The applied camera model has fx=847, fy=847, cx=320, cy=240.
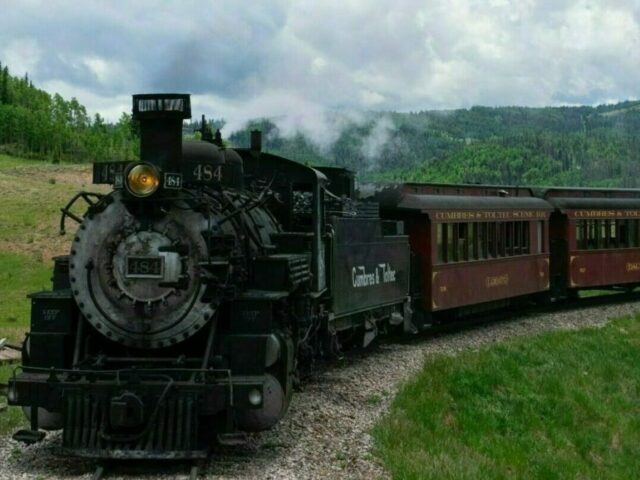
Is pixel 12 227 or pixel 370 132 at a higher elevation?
pixel 370 132

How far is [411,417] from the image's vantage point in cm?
867

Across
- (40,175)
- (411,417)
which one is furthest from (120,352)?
(40,175)

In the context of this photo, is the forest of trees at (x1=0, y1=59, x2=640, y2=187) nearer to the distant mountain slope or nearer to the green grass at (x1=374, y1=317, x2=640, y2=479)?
the distant mountain slope

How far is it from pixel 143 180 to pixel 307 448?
267 centimetres

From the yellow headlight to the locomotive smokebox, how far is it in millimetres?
196

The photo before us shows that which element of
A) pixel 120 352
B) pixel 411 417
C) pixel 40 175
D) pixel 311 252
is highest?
pixel 40 175

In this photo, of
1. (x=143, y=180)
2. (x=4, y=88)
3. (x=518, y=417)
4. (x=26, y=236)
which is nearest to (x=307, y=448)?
(x=143, y=180)

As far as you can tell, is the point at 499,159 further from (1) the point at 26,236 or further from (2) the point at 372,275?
(2) the point at 372,275

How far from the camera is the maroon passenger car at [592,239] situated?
65.9 feet

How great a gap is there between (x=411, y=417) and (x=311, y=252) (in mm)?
1999

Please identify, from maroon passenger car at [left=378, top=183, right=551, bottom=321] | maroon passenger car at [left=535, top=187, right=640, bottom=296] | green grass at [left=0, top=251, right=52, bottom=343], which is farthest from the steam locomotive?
maroon passenger car at [left=535, top=187, right=640, bottom=296]

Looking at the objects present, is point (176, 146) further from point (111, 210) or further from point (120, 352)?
point (120, 352)

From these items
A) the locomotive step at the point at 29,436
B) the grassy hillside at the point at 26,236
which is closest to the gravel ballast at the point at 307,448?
the locomotive step at the point at 29,436

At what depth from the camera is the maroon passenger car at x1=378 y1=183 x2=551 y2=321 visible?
1503cm
